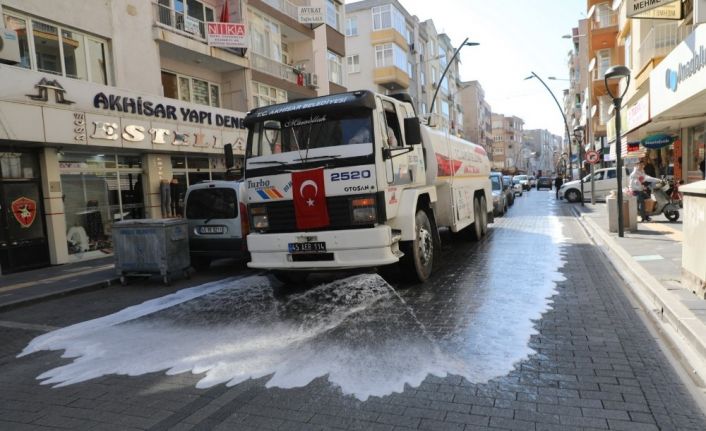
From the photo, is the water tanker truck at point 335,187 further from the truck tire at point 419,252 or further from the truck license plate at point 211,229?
the truck license plate at point 211,229

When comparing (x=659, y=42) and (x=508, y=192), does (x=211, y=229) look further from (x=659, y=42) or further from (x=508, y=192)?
(x=508, y=192)

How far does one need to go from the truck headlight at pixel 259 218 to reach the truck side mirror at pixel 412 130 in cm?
243

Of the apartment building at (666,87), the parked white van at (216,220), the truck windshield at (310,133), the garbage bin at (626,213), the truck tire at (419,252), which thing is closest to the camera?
the truck windshield at (310,133)

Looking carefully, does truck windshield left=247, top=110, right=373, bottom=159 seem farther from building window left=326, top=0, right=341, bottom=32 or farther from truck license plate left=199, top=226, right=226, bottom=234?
building window left=326, top=0, right=341, bottom=32

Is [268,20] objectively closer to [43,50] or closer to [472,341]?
[43,50]

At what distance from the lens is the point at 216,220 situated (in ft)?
32.8

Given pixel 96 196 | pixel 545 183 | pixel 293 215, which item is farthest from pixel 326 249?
pixel 545 183

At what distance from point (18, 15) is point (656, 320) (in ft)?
47.9

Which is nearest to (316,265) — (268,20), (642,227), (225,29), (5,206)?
(5,206)

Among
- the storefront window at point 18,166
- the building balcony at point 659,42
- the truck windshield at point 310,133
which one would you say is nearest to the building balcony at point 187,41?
the storefront window at point 18,166

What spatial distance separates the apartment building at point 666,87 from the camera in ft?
40.1

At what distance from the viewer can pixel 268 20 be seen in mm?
22188

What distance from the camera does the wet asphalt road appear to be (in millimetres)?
3461

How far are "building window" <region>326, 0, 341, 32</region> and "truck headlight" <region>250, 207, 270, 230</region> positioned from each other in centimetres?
2259
